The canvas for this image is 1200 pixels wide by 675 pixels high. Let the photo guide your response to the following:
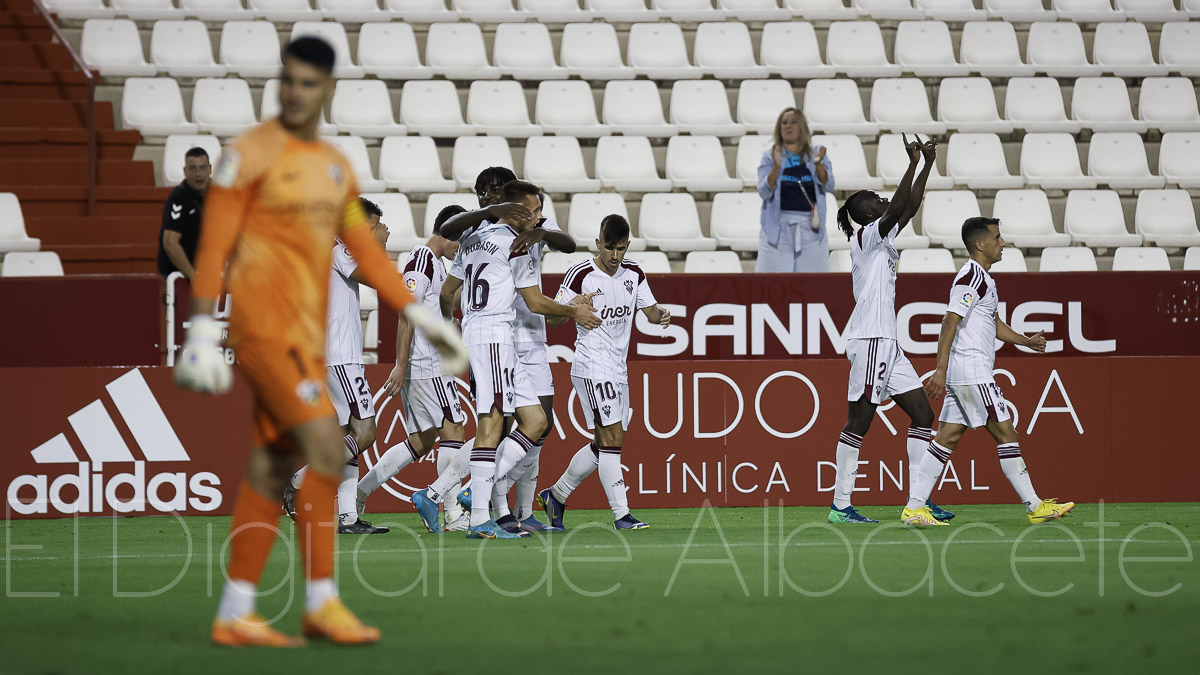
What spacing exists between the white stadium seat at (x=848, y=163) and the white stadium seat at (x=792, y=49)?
1.16m

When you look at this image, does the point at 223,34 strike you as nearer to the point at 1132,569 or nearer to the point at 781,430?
the point at 781,430

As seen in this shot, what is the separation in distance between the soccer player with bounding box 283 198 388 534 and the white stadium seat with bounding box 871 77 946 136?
7870mm

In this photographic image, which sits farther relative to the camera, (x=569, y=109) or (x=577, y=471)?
(x=569, y=109)

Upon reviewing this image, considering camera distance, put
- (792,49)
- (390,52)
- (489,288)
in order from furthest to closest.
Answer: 1. (792,49)
2. (390,52)
3. (489,288)

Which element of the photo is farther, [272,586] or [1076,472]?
[1076,472]

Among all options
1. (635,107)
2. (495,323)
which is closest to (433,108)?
(635,107)

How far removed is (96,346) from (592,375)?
4.69m

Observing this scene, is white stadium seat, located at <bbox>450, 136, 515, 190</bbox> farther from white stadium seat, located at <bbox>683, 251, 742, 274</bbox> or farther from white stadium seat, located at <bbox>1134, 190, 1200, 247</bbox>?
white stadium seat, located at <bbox>1134, 190, 1200, 247</bbox>

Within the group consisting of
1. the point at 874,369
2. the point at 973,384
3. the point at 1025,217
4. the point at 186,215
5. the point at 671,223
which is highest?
the point at 1025,217

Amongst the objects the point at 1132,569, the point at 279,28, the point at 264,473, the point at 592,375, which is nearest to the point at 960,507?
the point at 592,375

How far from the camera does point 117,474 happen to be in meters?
11.4

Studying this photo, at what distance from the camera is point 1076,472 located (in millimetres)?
12109

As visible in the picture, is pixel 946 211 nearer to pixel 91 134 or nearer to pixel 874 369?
pixel 874 369

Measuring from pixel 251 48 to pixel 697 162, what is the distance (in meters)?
5.14
